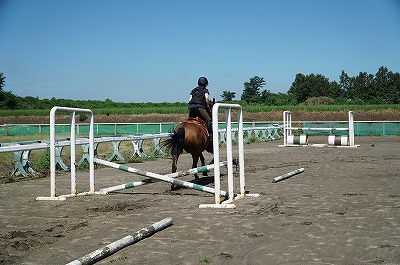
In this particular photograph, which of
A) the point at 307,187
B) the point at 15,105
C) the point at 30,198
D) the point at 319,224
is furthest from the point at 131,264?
the point at 15,105

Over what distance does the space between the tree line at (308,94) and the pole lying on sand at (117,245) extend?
6673 centimetres

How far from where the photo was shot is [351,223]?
6.10 meters

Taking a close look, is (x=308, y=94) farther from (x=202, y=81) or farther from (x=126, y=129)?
(x=202, y=81)

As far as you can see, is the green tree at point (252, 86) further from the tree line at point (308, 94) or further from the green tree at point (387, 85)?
the green tree at point (387, 85)

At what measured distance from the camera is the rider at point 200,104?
10.8 meters

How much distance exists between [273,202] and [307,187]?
1.96 m

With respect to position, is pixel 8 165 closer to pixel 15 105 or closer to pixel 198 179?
pixel 198 179

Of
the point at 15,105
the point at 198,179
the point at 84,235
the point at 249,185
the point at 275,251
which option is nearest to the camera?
the point at 275,251

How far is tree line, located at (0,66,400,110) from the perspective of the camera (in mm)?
73812

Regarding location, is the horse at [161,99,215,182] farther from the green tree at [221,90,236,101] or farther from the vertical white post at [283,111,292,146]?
the green tree at [221,90,236,101]

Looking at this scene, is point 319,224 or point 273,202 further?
point 273,202

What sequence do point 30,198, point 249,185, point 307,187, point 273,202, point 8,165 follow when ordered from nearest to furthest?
point 273,202, point 30,198, point 307,187, point 249,185, point 8,165

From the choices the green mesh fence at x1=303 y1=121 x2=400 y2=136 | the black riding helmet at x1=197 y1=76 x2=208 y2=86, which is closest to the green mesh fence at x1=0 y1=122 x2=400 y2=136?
the green mesh fence at x1=303 y1=121 x2=400 y2=136

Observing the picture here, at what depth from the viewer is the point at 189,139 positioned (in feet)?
33.7
